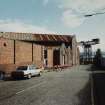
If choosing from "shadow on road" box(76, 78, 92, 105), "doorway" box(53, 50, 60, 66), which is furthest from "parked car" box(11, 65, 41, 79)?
"doorway" box(53, 50, 60, 66)

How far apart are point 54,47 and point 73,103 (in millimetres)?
69756

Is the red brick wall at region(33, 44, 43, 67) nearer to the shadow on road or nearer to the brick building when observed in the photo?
the brick building

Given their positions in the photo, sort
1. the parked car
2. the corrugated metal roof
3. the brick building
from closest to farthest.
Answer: the parked car < the brick building < the corrugated metal roof

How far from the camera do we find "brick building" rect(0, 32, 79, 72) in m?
43.8

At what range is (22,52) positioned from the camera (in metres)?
50.5

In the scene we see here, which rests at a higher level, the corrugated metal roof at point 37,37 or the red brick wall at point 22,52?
the corrugated metal roof at point 37,37

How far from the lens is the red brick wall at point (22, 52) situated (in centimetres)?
4800

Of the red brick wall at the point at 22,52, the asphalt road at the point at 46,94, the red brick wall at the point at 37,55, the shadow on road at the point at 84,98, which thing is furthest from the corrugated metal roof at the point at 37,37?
the shadow on road at the point at 84,98

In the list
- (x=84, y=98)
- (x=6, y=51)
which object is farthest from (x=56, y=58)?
(x=84, y=98)

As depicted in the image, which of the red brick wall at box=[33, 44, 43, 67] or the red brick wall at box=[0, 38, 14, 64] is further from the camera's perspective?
the red brick wall at box=[33, 44, 43, 67]

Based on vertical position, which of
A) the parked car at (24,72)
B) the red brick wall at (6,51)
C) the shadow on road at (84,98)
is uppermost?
the red brick wall at (6,51)

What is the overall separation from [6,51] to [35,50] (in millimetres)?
16688

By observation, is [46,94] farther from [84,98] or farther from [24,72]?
[24,72]

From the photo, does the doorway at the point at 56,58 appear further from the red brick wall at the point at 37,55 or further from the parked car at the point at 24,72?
the parked car at the point at 24,72
